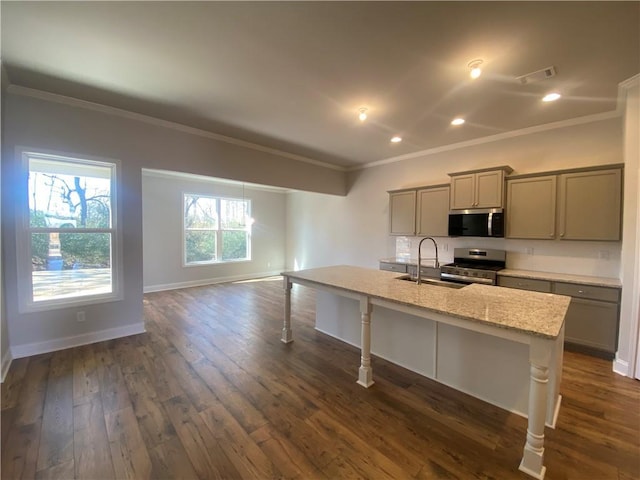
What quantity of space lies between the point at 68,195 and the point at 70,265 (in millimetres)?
838

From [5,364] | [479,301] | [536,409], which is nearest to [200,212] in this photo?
[5,364]

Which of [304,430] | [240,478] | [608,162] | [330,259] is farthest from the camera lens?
[330,259]

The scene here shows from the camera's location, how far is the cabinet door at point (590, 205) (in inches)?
122

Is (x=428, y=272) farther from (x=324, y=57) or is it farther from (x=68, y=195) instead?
(x=68, y=195)

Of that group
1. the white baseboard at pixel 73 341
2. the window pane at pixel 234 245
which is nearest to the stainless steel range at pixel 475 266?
the white baseboard at pixel 73 341

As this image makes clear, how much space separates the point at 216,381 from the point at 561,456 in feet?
8.58

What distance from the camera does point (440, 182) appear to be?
187 inches

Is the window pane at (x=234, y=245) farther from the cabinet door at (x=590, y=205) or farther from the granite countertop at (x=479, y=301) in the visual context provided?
the cabinet door at (x=590, y=205)

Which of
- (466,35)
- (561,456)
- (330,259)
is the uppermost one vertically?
(466,35)

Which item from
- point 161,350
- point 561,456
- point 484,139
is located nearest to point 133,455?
point 161,350

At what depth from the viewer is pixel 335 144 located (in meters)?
4.55

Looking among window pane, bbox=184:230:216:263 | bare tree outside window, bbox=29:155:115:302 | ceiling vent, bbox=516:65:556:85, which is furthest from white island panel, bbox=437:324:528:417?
window pane, bbox=184:230:216:263

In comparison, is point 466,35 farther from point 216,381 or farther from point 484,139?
point 216,381

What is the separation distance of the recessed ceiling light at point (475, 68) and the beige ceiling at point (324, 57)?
2.6 inches
